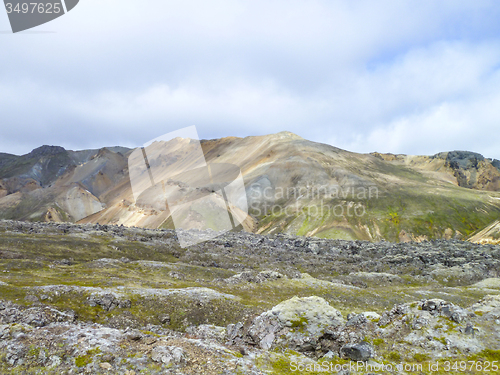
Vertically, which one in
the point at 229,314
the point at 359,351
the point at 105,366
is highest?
the point at 105,366

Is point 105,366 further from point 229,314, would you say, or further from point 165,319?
point 229,314

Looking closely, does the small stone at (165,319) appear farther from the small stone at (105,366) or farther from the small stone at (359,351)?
the small stone at (359,351)

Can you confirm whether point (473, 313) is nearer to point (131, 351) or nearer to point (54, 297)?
point (131, 351)

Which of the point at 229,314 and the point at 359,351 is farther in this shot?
the point at 229,314

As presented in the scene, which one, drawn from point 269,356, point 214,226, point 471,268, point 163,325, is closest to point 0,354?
point 269,356

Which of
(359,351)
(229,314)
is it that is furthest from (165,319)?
(359,351)

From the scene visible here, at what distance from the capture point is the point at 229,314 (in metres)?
35.0

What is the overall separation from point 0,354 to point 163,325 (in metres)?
17.6

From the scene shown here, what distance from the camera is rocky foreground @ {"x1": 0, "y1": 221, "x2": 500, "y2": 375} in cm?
1673

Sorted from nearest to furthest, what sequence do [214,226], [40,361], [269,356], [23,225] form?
1. [40,361]
2. [269,356]
3. [23,225]
4. [214,226]

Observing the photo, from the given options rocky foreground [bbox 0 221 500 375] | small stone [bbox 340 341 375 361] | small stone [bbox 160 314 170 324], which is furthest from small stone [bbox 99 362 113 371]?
small stone [bbox 160 314 170 324]

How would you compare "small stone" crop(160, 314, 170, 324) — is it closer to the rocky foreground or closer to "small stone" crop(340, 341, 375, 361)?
the rocky foreground

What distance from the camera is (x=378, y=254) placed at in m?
90.4

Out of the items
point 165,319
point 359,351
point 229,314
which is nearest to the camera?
point 359,351
